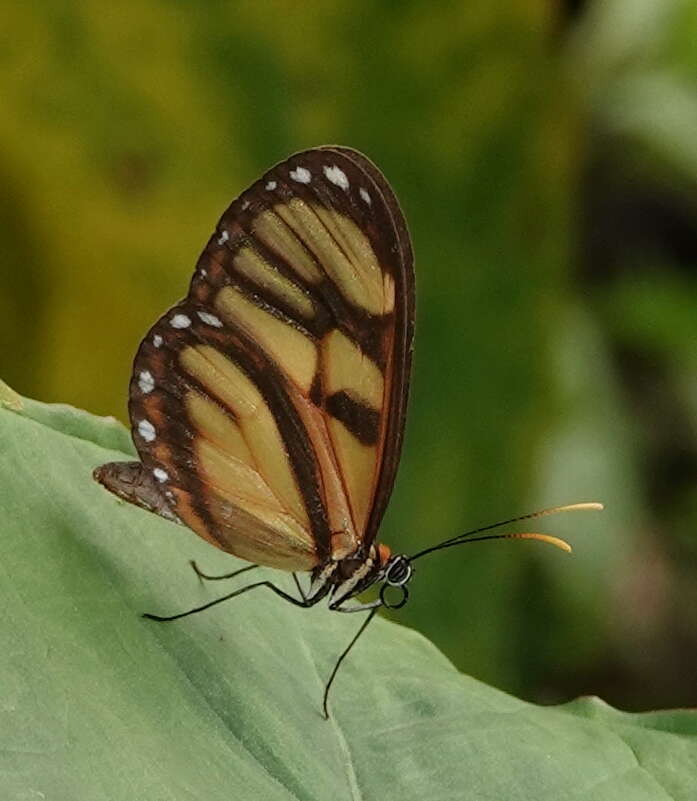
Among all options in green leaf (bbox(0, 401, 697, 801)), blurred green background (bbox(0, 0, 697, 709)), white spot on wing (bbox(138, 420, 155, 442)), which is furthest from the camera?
blurred green background (bbox(0, 0, 697, 709))

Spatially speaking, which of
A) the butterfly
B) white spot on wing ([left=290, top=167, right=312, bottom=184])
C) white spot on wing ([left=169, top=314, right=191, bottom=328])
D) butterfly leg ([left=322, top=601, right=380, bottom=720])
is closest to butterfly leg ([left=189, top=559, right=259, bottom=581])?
the butterfly

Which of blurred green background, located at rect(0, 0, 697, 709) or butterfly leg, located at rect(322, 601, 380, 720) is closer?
butterfly leg, located at rect(322, 601, 380, 720)

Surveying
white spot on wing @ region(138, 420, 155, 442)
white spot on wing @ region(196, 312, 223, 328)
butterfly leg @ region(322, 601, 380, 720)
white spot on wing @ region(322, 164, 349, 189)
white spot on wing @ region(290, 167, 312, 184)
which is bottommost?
butterfly leg @ region(322, 601, 380, 720)

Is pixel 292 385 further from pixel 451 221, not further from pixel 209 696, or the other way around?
pixel 451 221

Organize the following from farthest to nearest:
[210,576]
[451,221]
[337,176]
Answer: [451,221] < [210,576] < [337,176]

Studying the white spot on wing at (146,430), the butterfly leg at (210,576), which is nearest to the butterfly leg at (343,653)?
the butterfly leg at (210,576)

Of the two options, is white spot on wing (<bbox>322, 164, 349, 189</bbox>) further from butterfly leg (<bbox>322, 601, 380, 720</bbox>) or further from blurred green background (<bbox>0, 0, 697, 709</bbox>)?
blurred green background (<bbox>0, 0, 697, 709</bbox>)

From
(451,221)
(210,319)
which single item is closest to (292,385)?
(210,319)
